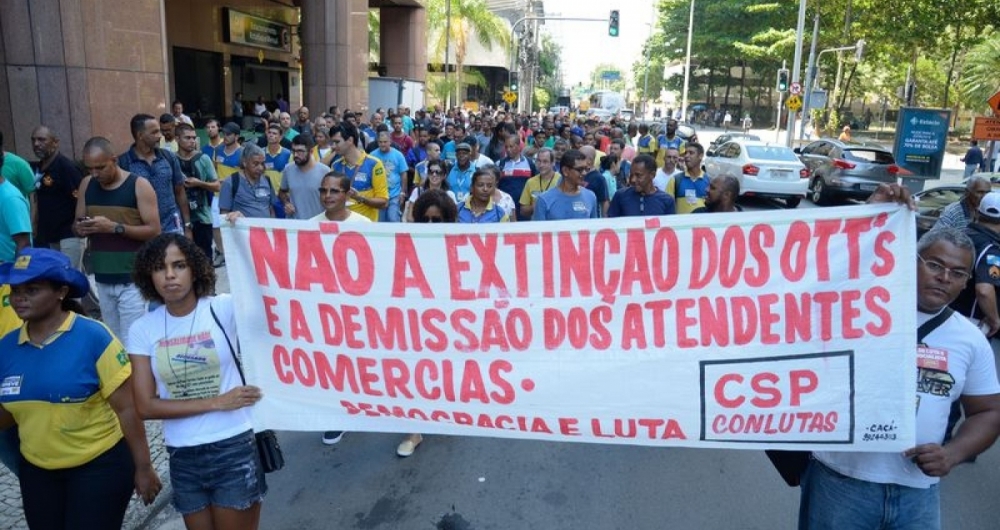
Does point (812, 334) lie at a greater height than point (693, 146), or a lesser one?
lesser

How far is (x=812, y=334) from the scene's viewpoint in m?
2.77

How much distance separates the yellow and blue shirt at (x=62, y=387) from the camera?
2662mm

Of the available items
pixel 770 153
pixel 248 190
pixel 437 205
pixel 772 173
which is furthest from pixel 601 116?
pixel 437 205

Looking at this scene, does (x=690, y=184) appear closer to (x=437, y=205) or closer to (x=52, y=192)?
(x=437, y=205)

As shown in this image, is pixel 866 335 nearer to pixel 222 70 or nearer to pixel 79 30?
pixel 79 30

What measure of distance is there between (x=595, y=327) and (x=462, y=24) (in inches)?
1538

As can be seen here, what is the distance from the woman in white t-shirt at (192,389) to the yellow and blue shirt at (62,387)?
0.35ft

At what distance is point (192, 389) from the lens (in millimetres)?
2795

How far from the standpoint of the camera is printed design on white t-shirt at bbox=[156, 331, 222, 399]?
108 inches

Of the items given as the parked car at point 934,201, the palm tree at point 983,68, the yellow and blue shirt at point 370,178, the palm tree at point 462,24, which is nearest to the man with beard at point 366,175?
the yellow and blue shirt at point 370,178

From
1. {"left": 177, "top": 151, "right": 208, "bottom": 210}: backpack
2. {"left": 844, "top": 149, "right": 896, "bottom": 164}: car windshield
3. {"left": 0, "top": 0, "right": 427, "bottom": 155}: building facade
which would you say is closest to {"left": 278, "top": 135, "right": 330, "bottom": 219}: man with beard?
{"left": 177, "top": 151, "right": 208, "bottom": 210}: backpack

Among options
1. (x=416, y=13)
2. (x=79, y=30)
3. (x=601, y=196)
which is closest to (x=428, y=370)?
(x=601, y=196)

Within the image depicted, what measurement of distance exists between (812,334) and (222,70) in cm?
2487

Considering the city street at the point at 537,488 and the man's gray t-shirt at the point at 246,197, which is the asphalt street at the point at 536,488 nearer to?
the city street at the point at 537,488
